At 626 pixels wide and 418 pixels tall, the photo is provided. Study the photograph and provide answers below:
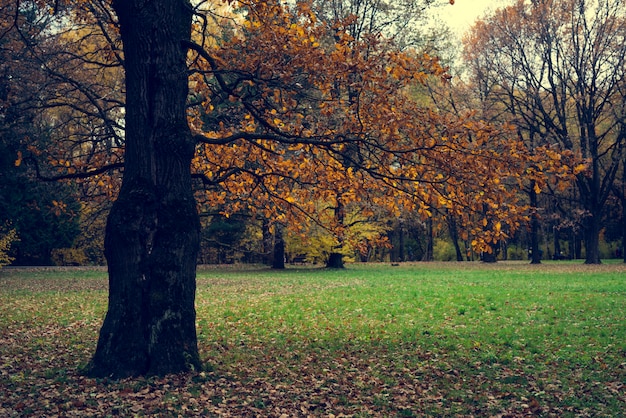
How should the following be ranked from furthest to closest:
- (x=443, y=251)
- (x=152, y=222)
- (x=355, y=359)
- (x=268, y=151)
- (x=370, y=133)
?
(x=443, y=251) → (x=268, y=151) → (x=370, y=133) → (x=355, y=359) → (x=152, y=222)

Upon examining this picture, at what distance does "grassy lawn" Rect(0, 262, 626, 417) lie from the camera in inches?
259

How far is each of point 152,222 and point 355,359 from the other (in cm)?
366

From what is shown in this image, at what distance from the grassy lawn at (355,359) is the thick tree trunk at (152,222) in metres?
0.49

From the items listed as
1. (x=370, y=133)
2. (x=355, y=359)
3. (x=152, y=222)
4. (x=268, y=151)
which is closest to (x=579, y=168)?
(x=370, y=133)

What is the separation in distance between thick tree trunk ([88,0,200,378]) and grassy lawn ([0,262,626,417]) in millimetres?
487

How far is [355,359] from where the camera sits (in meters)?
8.83

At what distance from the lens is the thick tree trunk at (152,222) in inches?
297

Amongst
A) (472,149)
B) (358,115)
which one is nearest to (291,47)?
(358,115)

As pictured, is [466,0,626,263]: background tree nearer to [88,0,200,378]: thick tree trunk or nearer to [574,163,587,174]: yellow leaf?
[574,163,587,174]: yellow leaf

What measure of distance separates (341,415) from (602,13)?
109 feet

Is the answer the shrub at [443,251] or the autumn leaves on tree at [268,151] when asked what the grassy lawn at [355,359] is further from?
the shrub at [443,251]

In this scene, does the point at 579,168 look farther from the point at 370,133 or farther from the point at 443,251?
the point at 443,251

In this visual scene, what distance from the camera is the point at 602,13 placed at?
3241cm

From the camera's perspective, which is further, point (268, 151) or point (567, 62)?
point (567, 62)
